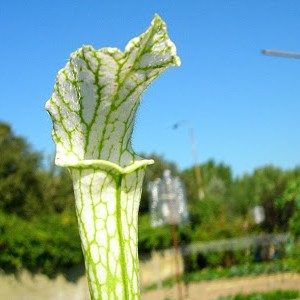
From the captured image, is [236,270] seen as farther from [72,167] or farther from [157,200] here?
[72,167]

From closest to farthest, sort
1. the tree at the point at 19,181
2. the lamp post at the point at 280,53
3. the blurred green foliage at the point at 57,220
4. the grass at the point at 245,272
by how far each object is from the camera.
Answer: the lamp post at the point at 280,53, the blurred green foliage at the point at 57,220, the grass at the point at 245,272, the tree at the point at 19,181

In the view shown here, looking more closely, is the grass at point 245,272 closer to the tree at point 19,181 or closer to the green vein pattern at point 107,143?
the tree at point 19,181

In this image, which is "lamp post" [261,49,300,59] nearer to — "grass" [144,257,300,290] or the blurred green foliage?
the blurred green foliage

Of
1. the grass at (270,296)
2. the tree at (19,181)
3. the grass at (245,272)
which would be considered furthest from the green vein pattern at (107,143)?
the tree at (19,181)

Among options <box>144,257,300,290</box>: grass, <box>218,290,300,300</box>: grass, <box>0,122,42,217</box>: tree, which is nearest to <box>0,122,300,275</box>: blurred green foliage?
<box>0,122,42,217</box>: tree

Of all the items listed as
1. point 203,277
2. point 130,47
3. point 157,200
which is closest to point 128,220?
point 130,47

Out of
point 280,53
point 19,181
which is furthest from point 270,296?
point 19,181

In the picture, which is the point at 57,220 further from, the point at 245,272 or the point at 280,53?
the point at 280,53
